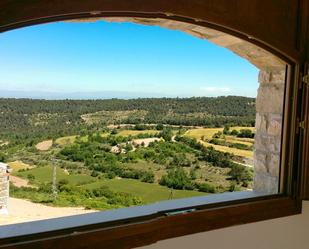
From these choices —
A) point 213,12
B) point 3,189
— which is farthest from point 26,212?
point 213,12

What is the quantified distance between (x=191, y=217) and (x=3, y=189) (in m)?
0.88

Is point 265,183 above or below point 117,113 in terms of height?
below

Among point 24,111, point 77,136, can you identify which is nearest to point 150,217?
point 77,136

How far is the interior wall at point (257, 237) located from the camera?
1.82 metres

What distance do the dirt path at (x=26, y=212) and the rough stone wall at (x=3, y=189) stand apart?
2cm

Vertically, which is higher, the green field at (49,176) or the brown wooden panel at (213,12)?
the brown wooden panel at (213,12)

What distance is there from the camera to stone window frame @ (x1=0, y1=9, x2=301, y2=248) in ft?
4.92

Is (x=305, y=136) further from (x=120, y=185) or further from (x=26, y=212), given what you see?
(x=26, y=212)

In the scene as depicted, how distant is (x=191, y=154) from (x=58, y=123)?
0.81m

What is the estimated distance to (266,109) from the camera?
2.23 meters

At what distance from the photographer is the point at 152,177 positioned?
1.97 metres

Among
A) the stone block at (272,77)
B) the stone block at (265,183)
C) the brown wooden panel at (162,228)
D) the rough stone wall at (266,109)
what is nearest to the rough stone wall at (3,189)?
the brown wooden panel at (162,228)

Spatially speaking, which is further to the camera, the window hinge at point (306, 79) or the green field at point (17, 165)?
the window hinge at point (306, 79)

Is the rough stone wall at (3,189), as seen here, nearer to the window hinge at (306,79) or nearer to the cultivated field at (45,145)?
the cultivated field at (45,145)
